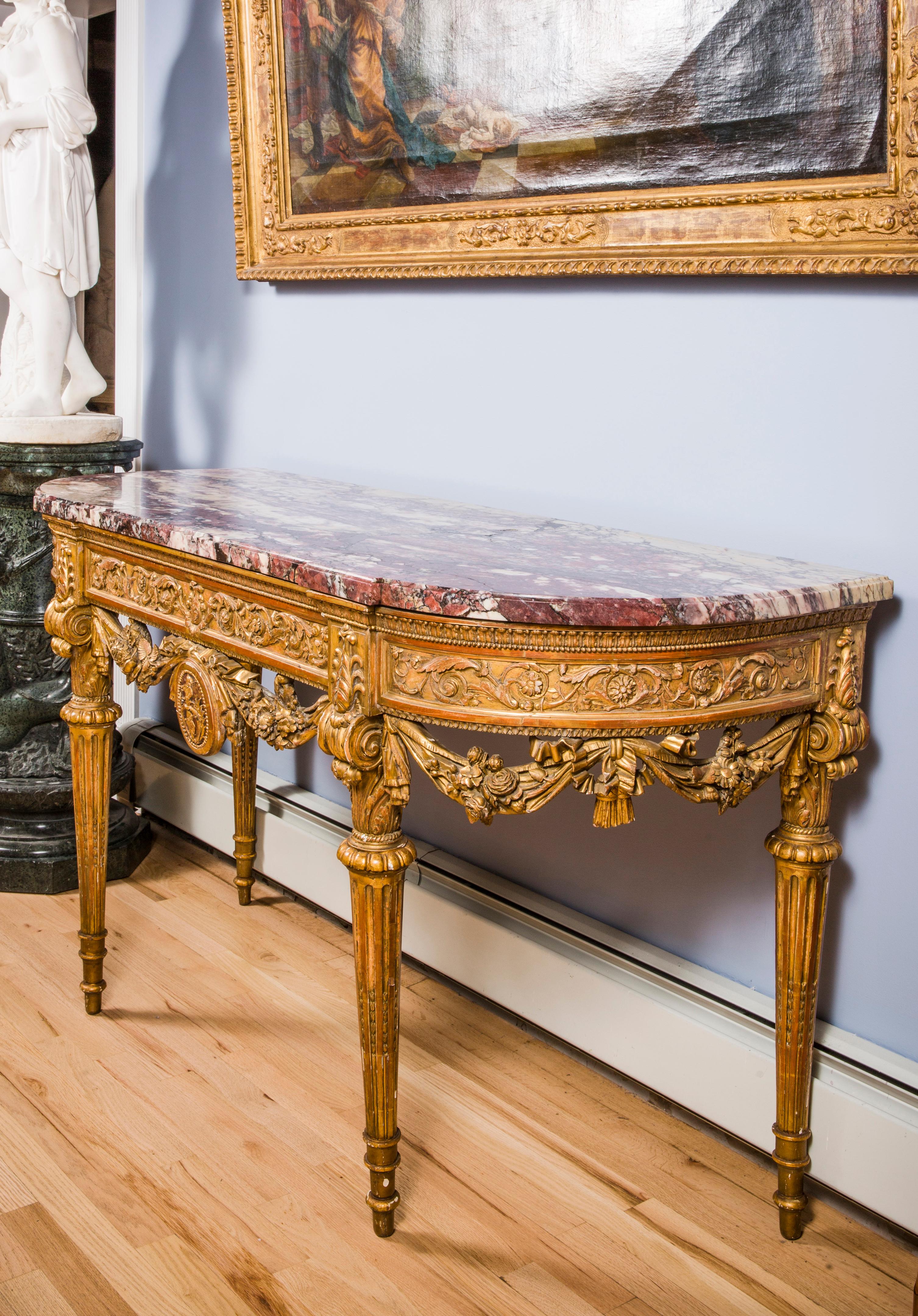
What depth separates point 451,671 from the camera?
1616 millimetres

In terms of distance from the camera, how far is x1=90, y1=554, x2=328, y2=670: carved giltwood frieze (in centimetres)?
185

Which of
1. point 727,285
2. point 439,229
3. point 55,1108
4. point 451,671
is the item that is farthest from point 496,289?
point 55,1108

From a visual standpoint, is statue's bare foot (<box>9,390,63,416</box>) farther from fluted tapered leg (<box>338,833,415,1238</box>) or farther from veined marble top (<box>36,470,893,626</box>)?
fluted tapered leg (<box>338,833,415,1238</box>)

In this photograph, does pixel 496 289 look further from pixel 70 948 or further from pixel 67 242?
pixel 70 948

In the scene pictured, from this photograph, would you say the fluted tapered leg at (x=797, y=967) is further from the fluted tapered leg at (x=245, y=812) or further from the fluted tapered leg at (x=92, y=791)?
the fluted tapered leg at (x=245, y=812)

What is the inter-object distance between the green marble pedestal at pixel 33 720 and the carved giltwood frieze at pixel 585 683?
68.9 inches

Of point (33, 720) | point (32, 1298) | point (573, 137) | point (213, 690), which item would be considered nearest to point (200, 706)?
point (213, 690)

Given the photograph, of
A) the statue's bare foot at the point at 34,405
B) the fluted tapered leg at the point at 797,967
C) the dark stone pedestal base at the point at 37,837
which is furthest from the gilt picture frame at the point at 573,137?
the dark stone pedestal base at the point at 37,837

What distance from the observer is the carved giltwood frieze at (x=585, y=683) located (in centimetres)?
157

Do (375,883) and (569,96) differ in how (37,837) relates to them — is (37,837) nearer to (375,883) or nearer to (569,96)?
(375,883)

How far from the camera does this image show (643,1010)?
89.4 inches

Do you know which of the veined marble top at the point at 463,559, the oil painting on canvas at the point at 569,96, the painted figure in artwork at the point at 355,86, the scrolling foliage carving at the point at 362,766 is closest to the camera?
the veined marble top at the point at 463,559

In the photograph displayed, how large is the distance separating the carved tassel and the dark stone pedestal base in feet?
6.45

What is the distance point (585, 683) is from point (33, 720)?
212 cm
